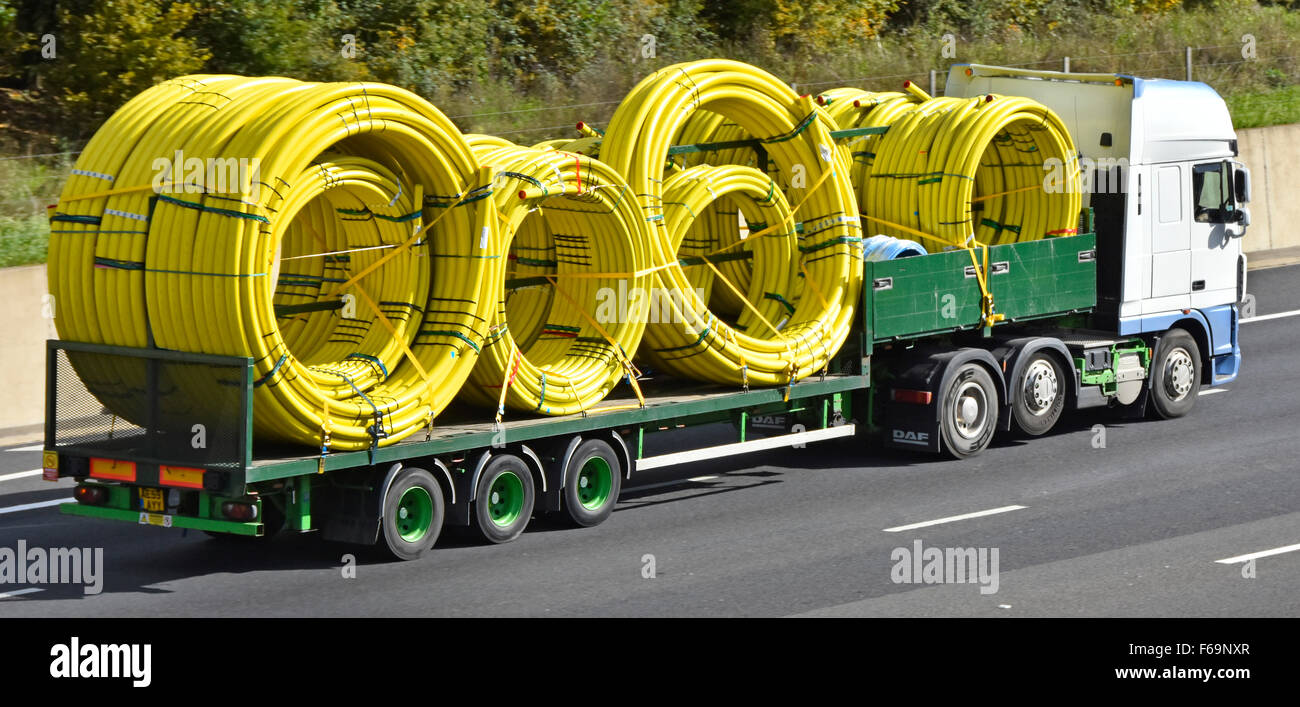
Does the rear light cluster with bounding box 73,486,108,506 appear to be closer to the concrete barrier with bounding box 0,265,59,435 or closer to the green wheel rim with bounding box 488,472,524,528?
the green wheel rim with bounding box 488,472,524,528

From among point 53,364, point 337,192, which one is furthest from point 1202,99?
point 53,364

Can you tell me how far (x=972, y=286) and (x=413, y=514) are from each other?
661cm

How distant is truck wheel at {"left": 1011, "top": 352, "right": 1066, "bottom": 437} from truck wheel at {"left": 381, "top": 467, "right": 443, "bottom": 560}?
6.91 meters

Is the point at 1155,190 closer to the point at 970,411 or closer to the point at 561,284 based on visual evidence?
the point at 970,411

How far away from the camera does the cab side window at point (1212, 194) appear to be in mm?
18578

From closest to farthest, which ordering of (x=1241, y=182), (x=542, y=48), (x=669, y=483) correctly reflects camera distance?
(x=669, y=483) < (x=1241, y=182) < (x=542, y=48)

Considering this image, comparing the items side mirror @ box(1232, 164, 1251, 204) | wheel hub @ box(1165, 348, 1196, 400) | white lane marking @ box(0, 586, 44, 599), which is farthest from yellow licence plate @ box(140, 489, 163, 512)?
side mirror @ box(1232, 164, 1251, 204)

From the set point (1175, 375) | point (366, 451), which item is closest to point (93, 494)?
point (366, 451)

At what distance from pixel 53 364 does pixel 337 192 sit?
2422mm

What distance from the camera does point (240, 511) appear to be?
12.0 metres

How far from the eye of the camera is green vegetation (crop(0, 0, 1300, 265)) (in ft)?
74.7

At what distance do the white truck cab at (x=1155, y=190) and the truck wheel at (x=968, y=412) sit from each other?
208cm

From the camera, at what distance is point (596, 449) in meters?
14.2

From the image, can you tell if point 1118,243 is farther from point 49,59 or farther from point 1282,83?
point 1282,83
